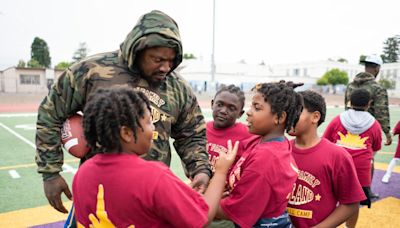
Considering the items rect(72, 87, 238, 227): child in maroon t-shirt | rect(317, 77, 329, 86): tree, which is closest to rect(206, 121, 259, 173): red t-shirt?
rect(72, 87, 238, 227): child in maroon t-shirt

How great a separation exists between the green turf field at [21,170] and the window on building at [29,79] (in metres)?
34.4

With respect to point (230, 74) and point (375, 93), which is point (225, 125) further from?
point (230, 74)

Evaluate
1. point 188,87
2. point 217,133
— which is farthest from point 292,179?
point 217,133

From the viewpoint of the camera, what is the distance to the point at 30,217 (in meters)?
4.14

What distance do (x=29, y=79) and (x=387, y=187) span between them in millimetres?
44089

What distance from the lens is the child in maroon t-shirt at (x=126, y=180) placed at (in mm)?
1415

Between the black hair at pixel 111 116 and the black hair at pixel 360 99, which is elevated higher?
the black hair at pixel 111 116

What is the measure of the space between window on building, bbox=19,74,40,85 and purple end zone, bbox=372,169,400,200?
4327 cm

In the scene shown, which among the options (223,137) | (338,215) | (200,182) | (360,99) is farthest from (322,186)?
(360,99)

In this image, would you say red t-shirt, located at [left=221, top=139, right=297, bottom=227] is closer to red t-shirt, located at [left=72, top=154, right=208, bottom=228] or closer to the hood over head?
red t-shirt, located at [left=72, top=154, right=208, bottom=228]

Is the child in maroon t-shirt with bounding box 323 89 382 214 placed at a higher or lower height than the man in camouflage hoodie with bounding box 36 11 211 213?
lower

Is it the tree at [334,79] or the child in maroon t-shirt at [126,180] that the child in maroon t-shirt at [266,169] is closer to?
the child in maroon t-shirt at [126,180]

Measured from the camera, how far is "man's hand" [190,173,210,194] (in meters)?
2.20

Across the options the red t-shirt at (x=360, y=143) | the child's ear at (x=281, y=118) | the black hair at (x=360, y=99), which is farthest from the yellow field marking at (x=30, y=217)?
the black hair at (x=360, y=99)
